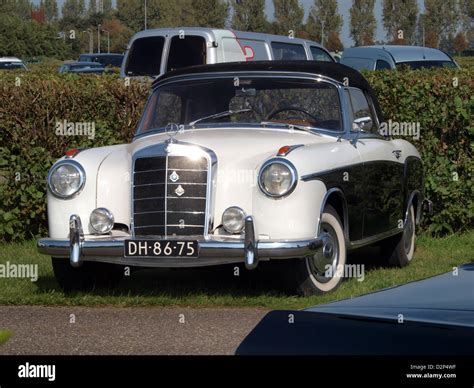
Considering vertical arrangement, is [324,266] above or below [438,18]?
below

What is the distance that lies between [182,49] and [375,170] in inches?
337

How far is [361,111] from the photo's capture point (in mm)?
9578

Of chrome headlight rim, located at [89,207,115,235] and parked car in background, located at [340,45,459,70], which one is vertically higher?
parked car in background, located at [340,45,459,70]

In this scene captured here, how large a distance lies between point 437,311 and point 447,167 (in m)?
8.11

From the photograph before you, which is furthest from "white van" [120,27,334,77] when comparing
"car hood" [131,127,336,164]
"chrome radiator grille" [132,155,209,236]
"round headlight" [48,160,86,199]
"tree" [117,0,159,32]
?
"tree" [117,0,159,32]

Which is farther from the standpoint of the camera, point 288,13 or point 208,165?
point 288,13

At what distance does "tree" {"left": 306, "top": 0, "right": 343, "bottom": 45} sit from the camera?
81.1m

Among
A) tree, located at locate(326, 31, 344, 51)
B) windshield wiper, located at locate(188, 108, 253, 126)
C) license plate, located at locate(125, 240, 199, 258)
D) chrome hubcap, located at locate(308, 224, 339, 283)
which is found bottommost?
chrome hubcap, located at locate(308, 224, 339, 283)

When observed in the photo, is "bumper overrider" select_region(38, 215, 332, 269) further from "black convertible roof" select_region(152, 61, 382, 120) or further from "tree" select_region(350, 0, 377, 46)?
"tree" select_region(350, 0, 377, 46)

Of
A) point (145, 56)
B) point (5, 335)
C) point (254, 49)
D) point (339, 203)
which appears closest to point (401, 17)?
point (254, 49)

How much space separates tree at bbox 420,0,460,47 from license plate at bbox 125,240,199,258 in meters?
71.9

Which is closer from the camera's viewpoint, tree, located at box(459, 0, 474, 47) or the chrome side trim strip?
the chrome side trim strip

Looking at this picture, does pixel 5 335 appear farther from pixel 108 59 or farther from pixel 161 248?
pixel 108 59

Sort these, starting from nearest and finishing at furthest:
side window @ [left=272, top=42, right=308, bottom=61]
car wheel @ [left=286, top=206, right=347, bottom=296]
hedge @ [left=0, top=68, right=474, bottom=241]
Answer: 1. car wheel @ [left=286, top=206, right=347, bottom=296]
2. hedge @ [left=0, top=68, right=474, bottom=241]
3. side window @ [left=272, top=42, right=308, bottom=61]
